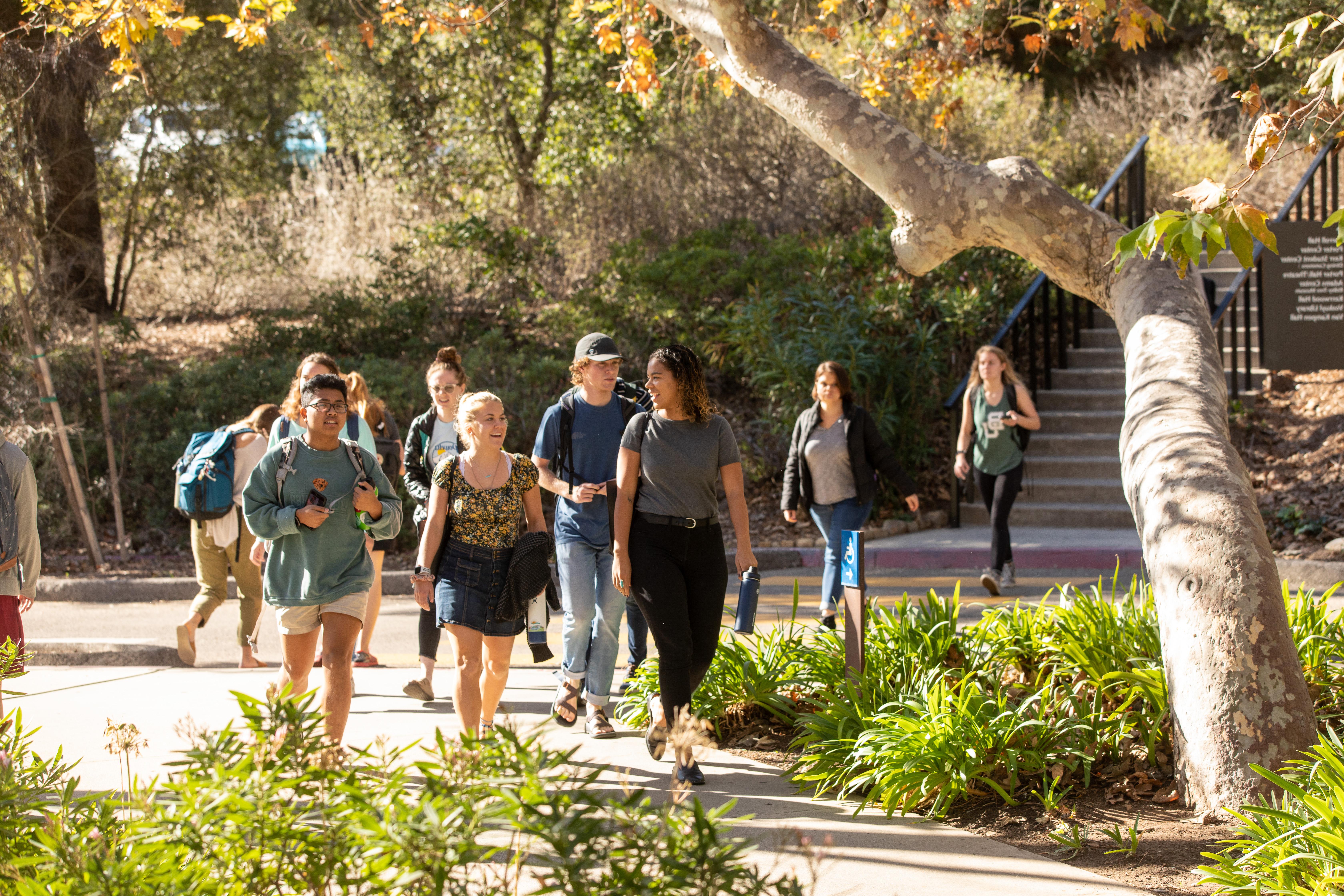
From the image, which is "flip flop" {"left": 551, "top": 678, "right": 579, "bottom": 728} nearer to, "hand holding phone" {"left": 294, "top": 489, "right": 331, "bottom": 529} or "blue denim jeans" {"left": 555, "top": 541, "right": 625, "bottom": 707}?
"blue denim jeans" {"left": 555, "top": 541, "right": 625, "bottom": 707}

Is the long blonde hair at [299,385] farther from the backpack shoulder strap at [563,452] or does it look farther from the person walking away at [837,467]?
the person walking away at [837,467]

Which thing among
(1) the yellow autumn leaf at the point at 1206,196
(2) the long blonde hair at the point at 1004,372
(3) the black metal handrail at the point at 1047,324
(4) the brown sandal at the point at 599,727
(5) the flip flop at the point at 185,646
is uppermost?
(3) the black metal handrail at the point at 1047,324

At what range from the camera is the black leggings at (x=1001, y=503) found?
8.79 meters

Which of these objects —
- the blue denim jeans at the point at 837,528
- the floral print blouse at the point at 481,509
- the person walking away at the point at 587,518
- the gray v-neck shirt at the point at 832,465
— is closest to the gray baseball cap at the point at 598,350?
the person walking away at the point at 587,518

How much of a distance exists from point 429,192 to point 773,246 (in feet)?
31.6

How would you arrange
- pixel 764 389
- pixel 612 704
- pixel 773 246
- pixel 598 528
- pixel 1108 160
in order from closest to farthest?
1. pixel 598 528
2. pixel 612 704
3. pixel 764 389
4. pixel 773 246
5. pixel 1108 160

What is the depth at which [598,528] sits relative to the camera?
5832 mm

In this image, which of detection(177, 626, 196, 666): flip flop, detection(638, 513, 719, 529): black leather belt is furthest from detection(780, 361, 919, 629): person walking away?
detection(177, 626, 196, 666): flip flop

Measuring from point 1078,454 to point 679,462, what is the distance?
28.6 feet

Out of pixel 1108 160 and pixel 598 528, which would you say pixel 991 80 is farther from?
pixel 598 528

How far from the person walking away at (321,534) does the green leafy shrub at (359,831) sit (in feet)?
6.03

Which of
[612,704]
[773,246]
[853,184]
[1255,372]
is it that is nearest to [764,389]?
[773,246]

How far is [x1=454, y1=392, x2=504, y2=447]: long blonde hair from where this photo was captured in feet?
16.9

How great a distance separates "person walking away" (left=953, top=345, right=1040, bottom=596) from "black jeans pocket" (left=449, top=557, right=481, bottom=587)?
15.8 feet
